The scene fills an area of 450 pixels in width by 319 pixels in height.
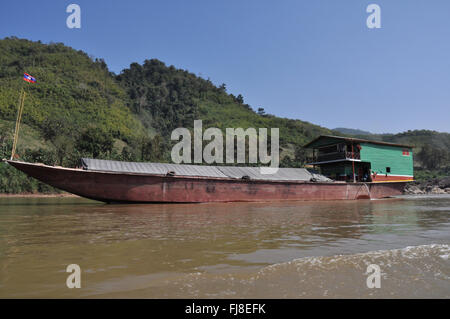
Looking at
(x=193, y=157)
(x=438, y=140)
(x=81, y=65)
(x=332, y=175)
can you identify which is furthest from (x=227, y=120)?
(x=438, y=140)

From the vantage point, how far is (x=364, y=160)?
24.2 metres

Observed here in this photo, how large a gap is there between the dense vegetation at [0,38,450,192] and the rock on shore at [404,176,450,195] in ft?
60.3

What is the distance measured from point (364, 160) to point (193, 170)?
14.9m

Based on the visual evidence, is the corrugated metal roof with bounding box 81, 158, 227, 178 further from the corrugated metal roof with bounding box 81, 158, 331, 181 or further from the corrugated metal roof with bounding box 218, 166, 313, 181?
the corrugated metal roof with bounding box 218, 166, 313, 181

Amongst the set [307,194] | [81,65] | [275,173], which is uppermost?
[81,65]

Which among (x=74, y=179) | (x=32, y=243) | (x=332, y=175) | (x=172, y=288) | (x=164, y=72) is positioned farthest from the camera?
(x=164, y=72)

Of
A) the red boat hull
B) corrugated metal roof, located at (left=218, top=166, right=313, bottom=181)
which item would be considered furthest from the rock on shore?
the red boat hull

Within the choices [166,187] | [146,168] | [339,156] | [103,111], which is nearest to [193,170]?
[166,187]

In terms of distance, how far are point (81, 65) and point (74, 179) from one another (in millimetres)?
94490

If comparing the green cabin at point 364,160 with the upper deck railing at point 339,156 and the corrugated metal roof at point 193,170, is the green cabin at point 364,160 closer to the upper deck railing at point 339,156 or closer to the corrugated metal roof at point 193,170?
the upper deck railing at point 339,156

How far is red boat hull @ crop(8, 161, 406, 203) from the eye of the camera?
14.1 meters

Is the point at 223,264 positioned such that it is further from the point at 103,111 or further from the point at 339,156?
the point at 103,111

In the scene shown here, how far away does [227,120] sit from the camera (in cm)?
9125

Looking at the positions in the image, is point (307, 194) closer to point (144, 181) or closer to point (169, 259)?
point (144, 181)
